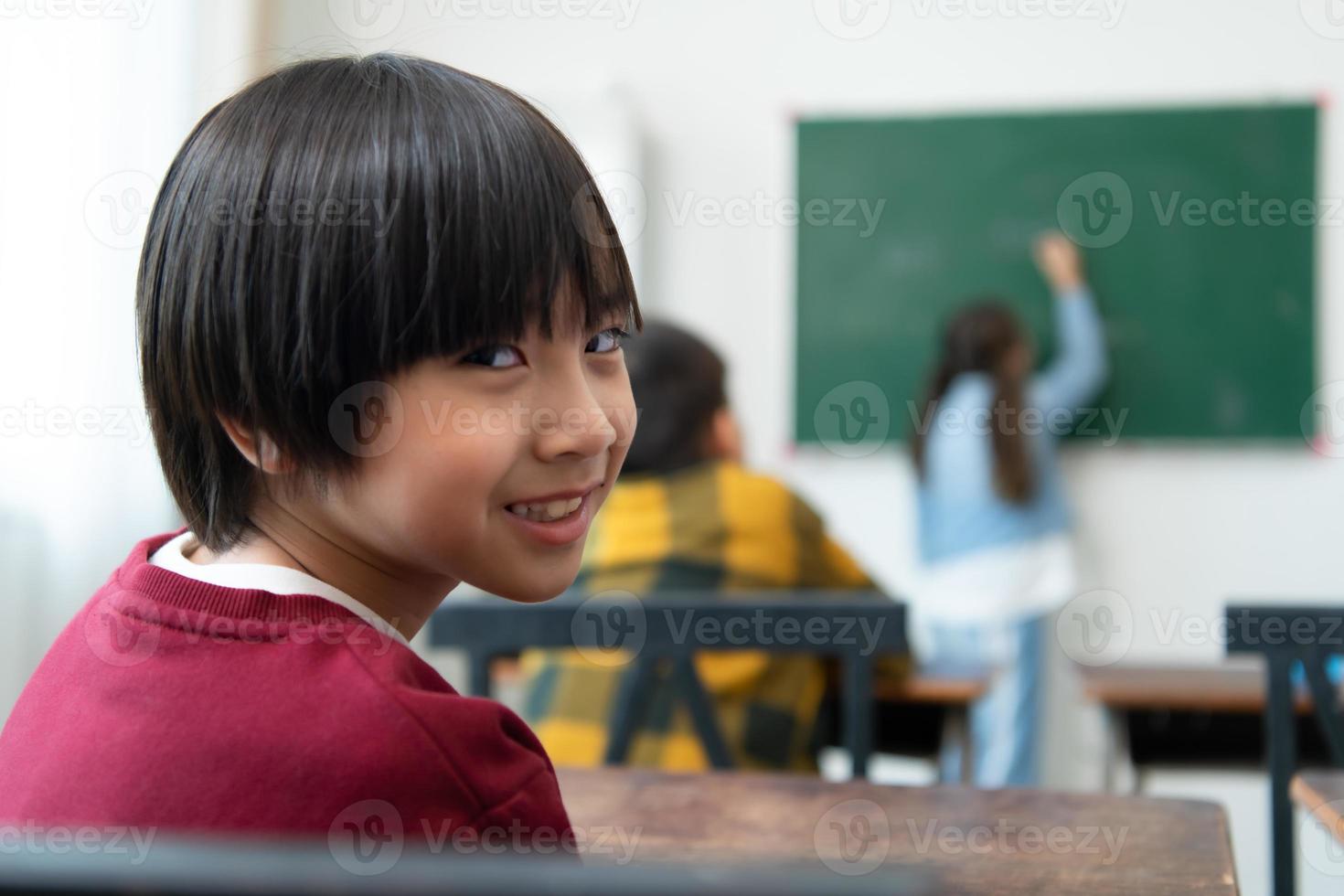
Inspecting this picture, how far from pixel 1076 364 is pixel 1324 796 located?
10.6 ft

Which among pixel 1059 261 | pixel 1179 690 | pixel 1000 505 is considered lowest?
pixel 1179 690

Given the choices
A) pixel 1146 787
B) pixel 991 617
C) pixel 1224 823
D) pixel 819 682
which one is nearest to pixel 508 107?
pixel 1224 823

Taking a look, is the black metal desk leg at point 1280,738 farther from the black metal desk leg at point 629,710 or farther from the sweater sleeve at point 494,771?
the sweater sleeve at point 494,771

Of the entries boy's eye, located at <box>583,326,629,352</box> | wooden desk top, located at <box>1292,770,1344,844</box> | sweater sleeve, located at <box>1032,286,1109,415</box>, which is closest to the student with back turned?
wooden desk top, located at <box>1292,770,1344,844</box>

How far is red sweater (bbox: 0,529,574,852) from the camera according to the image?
0.57 meters

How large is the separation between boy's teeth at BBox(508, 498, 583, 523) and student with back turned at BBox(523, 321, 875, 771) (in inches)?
52.9

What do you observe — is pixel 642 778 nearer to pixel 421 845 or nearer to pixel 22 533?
pixel 421 845

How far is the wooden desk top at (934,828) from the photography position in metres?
0.87

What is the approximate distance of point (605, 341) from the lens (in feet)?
2.47

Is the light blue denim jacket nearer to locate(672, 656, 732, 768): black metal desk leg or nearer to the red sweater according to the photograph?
locate(672, 656, 732, 768): black metal desk leg

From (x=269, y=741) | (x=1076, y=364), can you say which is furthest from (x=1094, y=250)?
(x=269, y=741)

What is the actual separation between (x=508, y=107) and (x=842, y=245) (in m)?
3.75

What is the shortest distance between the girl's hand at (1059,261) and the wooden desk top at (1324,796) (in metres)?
3.24

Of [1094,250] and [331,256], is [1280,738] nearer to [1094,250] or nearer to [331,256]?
[331,256]
